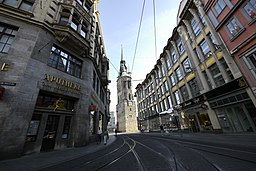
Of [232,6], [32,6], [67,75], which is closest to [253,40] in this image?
[232,6]

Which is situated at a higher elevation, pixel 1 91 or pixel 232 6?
pixel 232 6

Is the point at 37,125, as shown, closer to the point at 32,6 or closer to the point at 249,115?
the point at 32,6

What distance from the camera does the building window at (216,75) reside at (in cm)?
1348

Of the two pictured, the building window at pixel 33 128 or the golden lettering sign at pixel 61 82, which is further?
the golden lettering sign at pixel 61 82

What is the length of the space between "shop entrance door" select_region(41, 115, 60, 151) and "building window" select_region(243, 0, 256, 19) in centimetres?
1883

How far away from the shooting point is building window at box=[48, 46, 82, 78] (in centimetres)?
1046

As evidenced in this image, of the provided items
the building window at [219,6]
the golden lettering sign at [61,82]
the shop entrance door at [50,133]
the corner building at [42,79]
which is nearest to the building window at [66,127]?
the corner building at [42,79]

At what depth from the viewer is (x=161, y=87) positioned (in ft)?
98.2

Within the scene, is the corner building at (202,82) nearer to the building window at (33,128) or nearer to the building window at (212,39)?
the building window at (212,39)

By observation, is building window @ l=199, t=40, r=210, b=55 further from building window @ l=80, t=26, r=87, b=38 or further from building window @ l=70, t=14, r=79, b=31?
building window @ l=70, t=14, r=79, b=31

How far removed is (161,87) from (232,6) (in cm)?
2072

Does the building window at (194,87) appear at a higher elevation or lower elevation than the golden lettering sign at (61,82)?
higher

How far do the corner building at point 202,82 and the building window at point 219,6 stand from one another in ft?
5.15

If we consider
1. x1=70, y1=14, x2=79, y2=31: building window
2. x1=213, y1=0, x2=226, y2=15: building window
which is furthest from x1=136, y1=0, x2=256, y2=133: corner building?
x1=70, y1=14, x2=79, y2=31: building window
